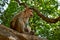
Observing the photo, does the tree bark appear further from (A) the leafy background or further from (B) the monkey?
(A) the leafy background

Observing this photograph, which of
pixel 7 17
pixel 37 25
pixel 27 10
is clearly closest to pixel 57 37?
pixel 27 10

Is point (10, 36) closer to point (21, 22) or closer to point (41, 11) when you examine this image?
point (21, 22)

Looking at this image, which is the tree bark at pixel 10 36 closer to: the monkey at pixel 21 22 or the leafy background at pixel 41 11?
the monkey at pixel 21 22

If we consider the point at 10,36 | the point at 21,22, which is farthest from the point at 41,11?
the point at 10,36

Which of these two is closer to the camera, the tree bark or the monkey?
the tree bark

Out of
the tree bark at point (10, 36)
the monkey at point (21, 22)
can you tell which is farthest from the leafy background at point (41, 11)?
the tree bark at point (10, 36)

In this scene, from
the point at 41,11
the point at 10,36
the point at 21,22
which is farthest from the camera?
the point at 41,11

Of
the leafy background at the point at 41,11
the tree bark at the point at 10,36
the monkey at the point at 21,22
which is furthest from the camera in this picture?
the leafy background at the point at 41,11

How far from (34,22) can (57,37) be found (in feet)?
7.49

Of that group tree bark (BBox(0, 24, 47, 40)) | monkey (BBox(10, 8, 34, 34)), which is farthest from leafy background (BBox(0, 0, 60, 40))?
tree bark (BBox(0, 24, 47, 40))

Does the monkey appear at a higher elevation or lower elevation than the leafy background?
lower

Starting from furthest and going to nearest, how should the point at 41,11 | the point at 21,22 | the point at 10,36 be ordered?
the point at 41,11 < the point at 21,22 < the point at 10,36

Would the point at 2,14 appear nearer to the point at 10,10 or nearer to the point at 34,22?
the point at 10,10

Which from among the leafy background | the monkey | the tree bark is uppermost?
the leafy background
